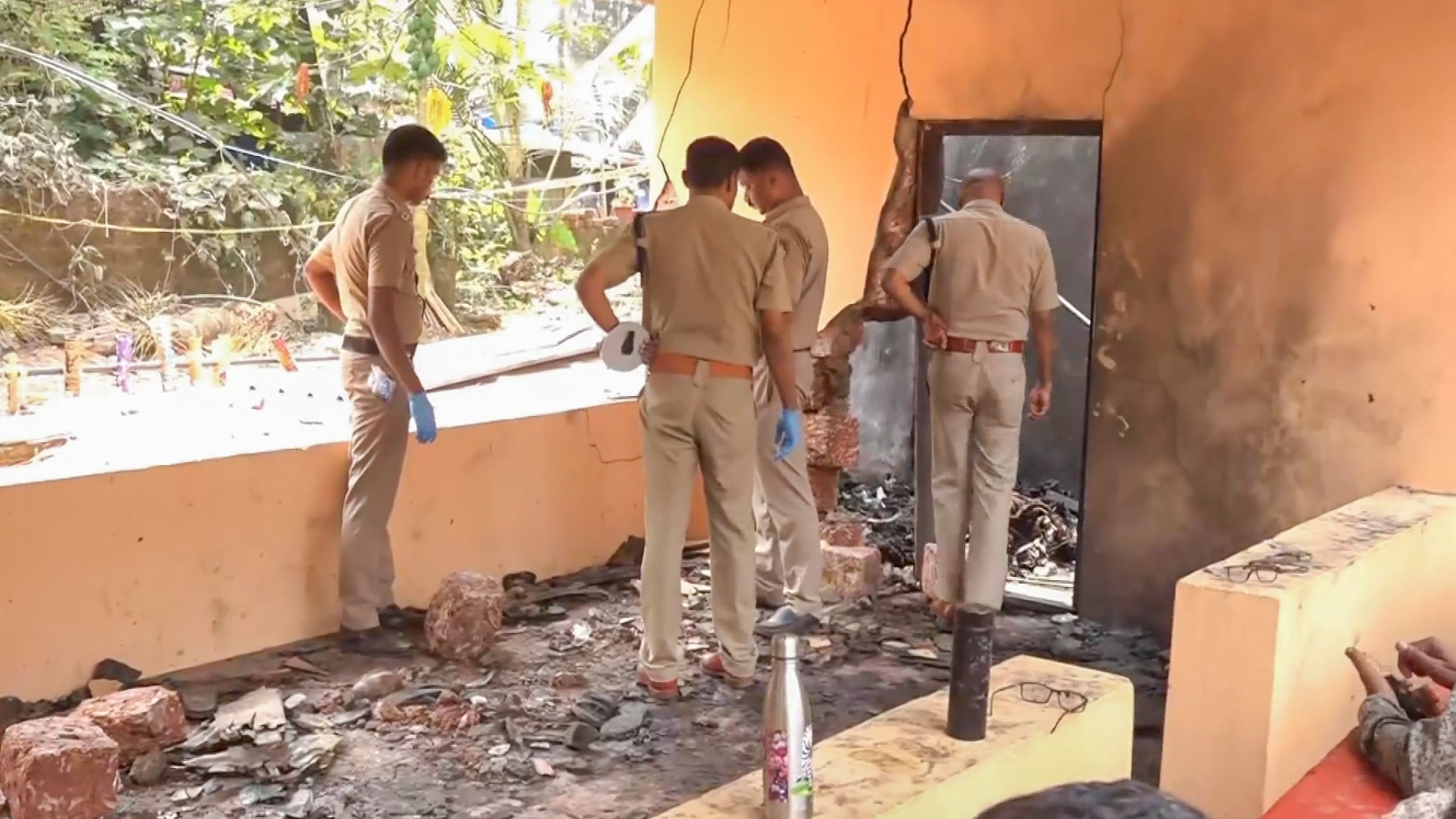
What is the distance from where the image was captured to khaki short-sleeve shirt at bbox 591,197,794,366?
4.02 m

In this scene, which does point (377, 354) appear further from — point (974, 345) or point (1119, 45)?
point (1119, 45)

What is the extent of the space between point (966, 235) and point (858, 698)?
5.64 feet

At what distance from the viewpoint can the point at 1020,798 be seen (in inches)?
39.4

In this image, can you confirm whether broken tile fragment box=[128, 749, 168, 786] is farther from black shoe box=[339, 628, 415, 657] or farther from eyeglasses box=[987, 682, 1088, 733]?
eyeglasses box=[987, 682, 1088, 733]

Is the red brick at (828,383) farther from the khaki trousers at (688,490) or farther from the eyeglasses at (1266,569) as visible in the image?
the eyeglasses at (1266,569)

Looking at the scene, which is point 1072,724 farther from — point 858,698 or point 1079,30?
point 1079,30

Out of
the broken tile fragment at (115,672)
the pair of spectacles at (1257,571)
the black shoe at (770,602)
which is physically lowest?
the broken tile fragment at (115,672)

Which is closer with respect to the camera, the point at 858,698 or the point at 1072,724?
the point at 1072,724

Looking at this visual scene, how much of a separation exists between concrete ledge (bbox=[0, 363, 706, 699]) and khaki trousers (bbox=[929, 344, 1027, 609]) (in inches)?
61.4

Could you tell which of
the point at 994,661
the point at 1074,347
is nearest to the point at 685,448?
the point at 994,661

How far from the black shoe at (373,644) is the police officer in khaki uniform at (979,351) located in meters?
2.05

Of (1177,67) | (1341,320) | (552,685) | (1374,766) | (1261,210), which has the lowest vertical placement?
(552,685)

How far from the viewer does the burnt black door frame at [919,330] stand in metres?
5.21

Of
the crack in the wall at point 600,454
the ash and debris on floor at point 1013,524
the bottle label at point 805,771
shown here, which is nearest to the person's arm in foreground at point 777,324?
the crack in the wall at point 600,454
